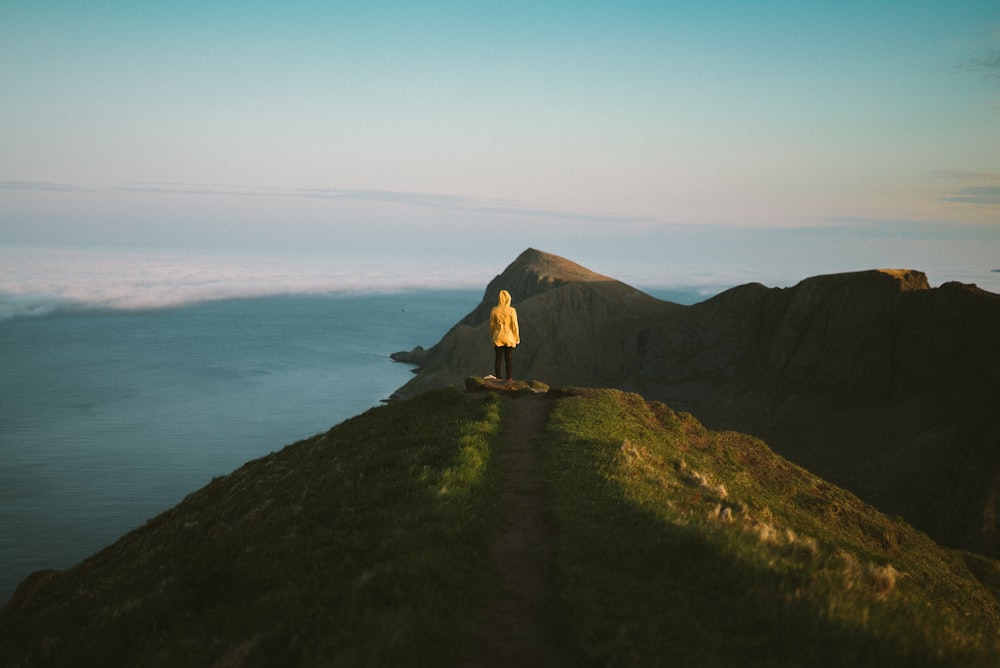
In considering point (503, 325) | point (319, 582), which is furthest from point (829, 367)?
point (319, 582)

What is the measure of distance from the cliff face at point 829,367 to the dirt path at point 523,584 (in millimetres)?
Answer: 83390

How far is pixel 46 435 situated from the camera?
119m

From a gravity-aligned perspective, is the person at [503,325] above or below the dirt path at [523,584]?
above

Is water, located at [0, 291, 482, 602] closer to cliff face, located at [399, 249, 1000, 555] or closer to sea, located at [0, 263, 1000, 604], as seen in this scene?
sea, located at [0, 263, 1000, 604]

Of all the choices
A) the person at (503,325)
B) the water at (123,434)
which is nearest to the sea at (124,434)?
the water at (123,434)

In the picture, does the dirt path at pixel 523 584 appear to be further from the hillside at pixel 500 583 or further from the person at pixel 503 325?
the person at pixel 503 325

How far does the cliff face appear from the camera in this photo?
3489 inches

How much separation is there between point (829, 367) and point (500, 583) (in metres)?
135

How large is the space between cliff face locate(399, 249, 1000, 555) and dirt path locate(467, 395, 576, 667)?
83390 mm

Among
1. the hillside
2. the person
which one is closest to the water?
the person

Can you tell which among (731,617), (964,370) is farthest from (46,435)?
(964,370)

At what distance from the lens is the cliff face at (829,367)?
291ft

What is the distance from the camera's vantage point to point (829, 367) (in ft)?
427

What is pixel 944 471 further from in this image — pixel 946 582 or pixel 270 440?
pixel 270 440
